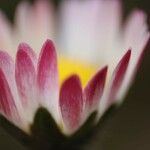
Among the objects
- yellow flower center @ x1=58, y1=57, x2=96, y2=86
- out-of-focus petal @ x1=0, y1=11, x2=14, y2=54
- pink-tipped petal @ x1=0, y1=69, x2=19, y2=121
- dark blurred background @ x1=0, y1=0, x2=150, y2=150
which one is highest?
pink-tipped petal @ x1=0, y1=69, x2=19, y2=121

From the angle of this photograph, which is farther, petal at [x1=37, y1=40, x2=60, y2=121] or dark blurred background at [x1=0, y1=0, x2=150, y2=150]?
dark blurred background at [x1=0, y1=0, x2=150, y2=150]

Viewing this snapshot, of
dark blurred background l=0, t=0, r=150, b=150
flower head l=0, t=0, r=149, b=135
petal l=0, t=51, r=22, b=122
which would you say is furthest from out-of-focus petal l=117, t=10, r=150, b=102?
dark blurred background l=0, t=0, r=150, b=150

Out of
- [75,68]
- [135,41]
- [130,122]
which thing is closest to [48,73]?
[135,41]

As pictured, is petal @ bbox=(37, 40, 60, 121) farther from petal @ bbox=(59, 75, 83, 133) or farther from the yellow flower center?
the yellow flower center

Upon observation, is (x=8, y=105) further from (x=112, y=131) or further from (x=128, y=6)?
(x=128, y=6)

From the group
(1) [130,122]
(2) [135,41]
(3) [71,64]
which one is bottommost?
(1) [130,122]

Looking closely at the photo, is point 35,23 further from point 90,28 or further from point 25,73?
point 25,73

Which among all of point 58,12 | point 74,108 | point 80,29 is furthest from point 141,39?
point 58,12
